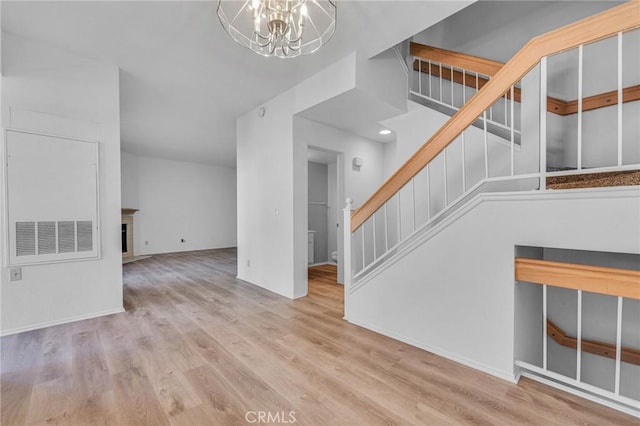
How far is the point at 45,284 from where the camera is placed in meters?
2.58

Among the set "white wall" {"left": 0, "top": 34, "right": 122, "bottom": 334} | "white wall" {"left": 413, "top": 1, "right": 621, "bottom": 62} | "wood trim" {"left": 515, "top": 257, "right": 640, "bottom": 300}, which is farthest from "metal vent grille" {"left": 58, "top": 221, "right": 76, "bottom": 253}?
"white wall" {"left": 413, "top": 1, "right": 621, "bottom": 62}

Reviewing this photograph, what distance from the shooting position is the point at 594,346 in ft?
7.21

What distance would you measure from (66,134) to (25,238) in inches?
42.1

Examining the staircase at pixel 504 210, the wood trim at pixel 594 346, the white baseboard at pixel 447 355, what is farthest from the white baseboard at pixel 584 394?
the wood trim at pixel 594 346

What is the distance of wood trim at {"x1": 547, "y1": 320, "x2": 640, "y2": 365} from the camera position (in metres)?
2.08

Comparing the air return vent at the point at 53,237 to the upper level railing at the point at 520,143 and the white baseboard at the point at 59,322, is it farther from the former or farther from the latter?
the upper level railing at the point at 520,143

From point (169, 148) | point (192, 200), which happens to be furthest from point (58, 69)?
point (192, 200)

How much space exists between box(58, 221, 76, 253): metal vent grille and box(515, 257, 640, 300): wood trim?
391 centimetres

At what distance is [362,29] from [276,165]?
6.30 ft

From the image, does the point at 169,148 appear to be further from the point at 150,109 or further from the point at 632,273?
the point at 632,273

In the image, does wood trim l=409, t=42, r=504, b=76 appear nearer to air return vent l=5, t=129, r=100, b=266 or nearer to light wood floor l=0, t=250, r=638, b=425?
light wood floor l=0, t=250, r=638, b=425

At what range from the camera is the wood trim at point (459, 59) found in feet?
8.92

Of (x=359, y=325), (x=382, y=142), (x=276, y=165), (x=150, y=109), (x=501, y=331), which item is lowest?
(x=359, y=325)

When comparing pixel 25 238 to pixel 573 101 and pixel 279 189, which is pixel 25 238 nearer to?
pixel 279 189
